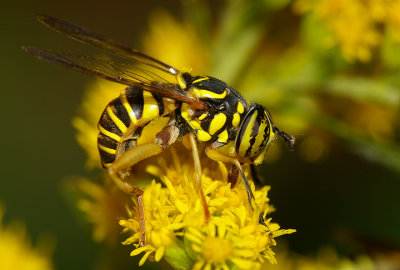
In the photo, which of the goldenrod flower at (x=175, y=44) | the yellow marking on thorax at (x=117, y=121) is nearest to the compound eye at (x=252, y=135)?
the yellow marking on thorax at (x=117, y=121)

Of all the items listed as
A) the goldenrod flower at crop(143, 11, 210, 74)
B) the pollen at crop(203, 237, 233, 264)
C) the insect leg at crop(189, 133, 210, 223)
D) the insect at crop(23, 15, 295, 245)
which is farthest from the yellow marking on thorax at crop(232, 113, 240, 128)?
the goldenrod flower at crop(143, 11, 210, 74)

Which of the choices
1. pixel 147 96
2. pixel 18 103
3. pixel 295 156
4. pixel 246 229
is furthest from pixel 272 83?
pixel 18 103

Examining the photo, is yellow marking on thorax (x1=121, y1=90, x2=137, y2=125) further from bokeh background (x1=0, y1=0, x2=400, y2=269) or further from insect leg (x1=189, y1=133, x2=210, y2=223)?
bokeh background (x1=0, y1=0, x2=400, y2=269)

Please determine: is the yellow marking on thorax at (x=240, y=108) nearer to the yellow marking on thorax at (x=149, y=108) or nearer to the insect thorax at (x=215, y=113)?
the insect thorax at (x=215, y=113)

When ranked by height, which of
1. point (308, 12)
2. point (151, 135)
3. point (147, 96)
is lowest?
point (151, 135)

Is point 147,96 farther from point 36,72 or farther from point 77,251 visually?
point 36,72

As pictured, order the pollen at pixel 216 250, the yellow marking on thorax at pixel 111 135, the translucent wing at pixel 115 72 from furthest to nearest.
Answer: the yellow marking on thorax at pixel 111 135, the translucent wing at pixel 115 72, the pollen at pixel 216 250
